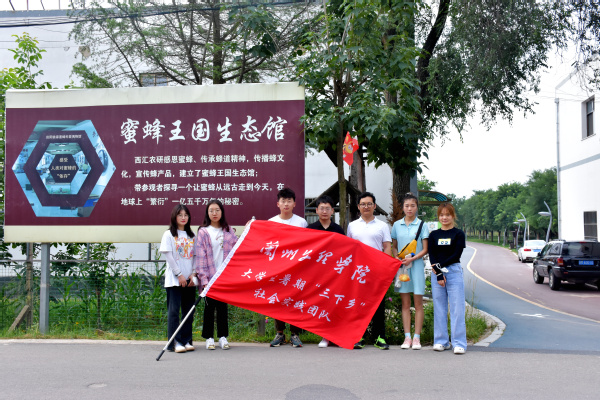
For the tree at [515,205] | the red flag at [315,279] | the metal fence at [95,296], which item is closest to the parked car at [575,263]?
the red flag at [315,279]

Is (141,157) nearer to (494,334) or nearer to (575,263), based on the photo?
(494,334)

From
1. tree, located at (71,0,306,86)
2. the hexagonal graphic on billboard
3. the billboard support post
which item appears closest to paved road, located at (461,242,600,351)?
the hexagonal graphic on billboard

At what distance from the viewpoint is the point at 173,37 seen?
12.8 metres

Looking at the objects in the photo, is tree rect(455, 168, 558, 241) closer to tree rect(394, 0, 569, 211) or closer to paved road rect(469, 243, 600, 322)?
paved road rect(469, 243, 600, 322)

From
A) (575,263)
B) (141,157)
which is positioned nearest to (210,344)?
(141,157)

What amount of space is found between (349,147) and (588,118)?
24320 mm

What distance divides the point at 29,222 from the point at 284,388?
16.9ft

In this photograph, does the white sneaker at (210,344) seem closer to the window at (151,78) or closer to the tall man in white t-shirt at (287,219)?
the tall man in white t-shirt at (287,219)

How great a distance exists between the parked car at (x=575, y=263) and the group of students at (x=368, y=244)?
44.1 ft

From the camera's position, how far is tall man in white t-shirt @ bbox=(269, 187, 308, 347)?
6.52 meters

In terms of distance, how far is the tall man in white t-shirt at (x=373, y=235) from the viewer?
642 cm

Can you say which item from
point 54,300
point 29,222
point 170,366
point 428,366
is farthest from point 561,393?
point 29,222

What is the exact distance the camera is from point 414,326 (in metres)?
6.87

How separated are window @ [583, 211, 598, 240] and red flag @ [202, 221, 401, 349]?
74.7 feet
